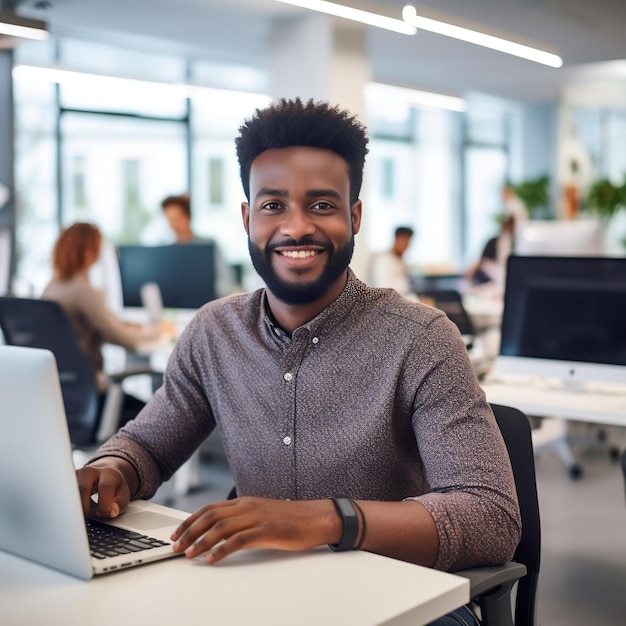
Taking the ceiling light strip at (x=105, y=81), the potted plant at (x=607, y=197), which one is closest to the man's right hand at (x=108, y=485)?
the ceiling light strip at (x=105, y=81)

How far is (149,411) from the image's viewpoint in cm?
180

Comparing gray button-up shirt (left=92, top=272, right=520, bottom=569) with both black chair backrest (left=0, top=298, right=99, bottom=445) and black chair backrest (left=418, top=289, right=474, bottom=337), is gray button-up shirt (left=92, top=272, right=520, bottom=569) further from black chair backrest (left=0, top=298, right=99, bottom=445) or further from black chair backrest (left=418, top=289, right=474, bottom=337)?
black chair backrest (left=418, top=289, right=474, bottom=337)

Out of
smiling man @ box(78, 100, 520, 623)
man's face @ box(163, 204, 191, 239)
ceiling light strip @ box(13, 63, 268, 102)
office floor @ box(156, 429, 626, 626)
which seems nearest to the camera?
smiling man @ box(78, 100, 520, 623)

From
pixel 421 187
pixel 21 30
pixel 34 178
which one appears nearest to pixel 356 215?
pixel 21 30

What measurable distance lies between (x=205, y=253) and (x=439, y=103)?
272 inches

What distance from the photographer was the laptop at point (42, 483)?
1.16 meters

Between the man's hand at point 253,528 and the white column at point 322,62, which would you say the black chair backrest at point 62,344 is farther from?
the white column at point 322,62

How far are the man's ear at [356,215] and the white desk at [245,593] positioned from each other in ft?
2.18

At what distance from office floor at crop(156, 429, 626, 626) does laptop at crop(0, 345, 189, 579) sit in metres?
1.80

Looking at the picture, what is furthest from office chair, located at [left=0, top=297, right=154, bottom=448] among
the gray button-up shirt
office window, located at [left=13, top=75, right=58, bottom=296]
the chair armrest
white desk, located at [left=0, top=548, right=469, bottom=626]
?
office window, located at [left=13, top=75, right=58, bottom=296]

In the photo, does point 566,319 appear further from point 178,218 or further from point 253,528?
point 178,218

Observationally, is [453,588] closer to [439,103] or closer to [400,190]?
[439,103]

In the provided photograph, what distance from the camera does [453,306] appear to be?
4.30 meters

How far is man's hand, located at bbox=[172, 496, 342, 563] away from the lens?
126 cm
